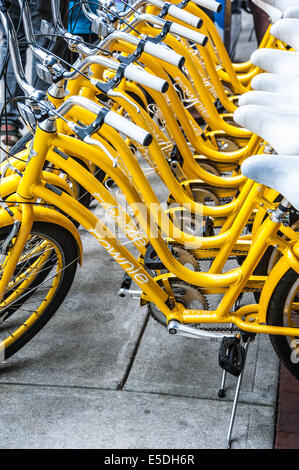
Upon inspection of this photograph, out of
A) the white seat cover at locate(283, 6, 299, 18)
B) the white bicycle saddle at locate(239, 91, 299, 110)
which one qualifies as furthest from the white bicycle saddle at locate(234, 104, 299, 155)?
the white seat cover at locate(283, 6, 299, 18)

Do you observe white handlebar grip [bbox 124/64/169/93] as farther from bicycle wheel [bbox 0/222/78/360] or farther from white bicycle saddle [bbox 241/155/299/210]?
bicycle wheel [bbox 0/222/78/360]

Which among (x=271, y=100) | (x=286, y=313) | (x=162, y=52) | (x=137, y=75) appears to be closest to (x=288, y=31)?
(x=271, y=100)

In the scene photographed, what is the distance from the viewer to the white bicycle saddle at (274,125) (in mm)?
2225

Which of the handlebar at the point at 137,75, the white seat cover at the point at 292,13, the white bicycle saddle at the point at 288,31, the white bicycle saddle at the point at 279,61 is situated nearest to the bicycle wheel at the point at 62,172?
the handlebar at the point at 137,75

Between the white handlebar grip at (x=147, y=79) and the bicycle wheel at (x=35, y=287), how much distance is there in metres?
0.80

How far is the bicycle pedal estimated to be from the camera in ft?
7.91

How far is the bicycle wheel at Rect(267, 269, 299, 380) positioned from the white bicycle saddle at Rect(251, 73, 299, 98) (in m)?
0.85

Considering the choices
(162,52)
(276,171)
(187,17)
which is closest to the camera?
(276,171)

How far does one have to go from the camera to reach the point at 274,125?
2.29 m

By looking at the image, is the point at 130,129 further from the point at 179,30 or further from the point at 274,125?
the point at 179,30

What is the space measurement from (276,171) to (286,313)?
70cm

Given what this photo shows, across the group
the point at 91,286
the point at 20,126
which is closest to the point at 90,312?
the point at 91,286

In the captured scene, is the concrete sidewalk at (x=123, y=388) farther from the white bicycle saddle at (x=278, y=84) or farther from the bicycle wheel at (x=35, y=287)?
the white bicycle saddle at (x=278, y=84)
